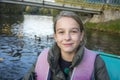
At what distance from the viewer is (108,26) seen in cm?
3997

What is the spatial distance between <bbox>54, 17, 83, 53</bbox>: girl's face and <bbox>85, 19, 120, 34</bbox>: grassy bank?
33908mm

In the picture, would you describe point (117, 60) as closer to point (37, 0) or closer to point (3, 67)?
point (3, 67)

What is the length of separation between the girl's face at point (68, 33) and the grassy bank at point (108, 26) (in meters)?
33.9

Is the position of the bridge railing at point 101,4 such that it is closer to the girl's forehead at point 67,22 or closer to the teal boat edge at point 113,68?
the teal boat edge at point 113,68

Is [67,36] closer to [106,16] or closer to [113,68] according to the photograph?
[113,68]

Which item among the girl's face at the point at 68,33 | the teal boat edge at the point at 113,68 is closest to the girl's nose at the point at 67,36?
the girl's face at the point at 68,33

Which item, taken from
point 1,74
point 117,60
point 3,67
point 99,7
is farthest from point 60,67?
point 99,7

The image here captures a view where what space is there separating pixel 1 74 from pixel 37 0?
1254 inches

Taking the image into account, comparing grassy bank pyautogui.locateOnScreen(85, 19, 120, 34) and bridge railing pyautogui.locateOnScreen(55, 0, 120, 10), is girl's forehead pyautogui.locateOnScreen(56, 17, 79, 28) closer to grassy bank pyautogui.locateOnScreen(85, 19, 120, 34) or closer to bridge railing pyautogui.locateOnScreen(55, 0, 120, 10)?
grassy bank pyautogui.locateOnScreen(85, 19, 120, 34)

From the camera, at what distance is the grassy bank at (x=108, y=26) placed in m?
38.1

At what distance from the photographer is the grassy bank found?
38.1 m

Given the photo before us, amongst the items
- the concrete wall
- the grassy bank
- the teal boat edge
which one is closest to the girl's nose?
the teal boat edge

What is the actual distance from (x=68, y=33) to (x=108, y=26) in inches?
1446

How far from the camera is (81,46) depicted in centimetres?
404
